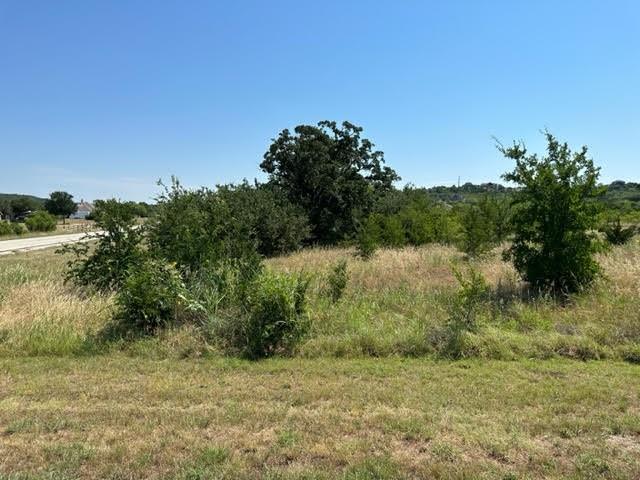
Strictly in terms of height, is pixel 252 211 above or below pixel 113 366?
above

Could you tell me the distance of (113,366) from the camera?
6105 millimetres

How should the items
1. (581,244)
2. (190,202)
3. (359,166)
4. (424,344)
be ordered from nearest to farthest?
1. (424,344)
2. (581,244)
3. (190,202)
4. (359,166)

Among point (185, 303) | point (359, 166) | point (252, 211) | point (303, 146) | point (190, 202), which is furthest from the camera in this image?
point (359, 166)

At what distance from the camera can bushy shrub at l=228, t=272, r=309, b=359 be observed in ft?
21.9

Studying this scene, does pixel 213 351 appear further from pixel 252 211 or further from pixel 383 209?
pixel 383 209

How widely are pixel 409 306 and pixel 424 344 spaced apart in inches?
79.0

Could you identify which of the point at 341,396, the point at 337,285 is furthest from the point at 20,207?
the point at 341,396

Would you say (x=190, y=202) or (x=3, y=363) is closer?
(x=3, y=363)

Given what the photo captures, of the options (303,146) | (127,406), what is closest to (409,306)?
(127,406)

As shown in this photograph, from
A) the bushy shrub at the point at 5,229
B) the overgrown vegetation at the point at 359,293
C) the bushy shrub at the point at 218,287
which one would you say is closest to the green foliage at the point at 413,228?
the overgrown vegetation at the point at 359,293

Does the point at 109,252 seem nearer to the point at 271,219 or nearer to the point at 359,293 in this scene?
the point at 359,293

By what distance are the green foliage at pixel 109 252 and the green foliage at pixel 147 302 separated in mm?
2159

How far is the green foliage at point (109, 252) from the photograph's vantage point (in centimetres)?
980

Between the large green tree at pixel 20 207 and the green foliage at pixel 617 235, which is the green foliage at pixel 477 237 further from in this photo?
the large green tree at pixel 20 207
